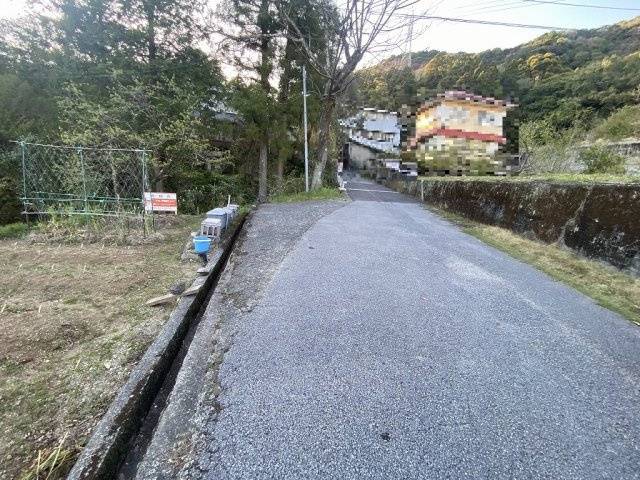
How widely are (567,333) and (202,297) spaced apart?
3.12 metres

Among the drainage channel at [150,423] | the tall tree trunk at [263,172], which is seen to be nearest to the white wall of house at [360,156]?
the tall tree trunk at [263,172]

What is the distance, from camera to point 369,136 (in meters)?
28.4

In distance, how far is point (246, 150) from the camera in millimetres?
12500

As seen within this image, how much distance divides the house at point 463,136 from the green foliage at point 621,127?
13.8 ft

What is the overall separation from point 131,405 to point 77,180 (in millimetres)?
5947

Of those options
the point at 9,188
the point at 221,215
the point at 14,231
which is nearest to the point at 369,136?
the point at 9,188

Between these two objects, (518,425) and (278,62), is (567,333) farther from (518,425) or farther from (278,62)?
(278,62)

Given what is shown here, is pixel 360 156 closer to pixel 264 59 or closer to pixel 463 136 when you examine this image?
pixel 264 59

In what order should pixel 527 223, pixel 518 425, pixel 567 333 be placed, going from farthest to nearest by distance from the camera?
pixel 527 223 < pixel 567 333 < pixel 518 425

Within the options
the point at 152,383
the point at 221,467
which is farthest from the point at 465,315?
the point at 152,383

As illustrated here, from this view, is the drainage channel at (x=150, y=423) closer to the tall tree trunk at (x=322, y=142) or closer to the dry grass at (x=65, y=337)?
the dry grass at (x=65, y=337)

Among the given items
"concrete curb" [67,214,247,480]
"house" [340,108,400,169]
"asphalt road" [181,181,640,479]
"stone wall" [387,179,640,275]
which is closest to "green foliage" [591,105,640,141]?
"stone wall" [387,179,640,275]

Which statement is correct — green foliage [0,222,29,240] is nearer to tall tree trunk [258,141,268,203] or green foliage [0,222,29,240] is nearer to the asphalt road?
the asphalt road

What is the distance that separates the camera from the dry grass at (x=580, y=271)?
317 centimetres
